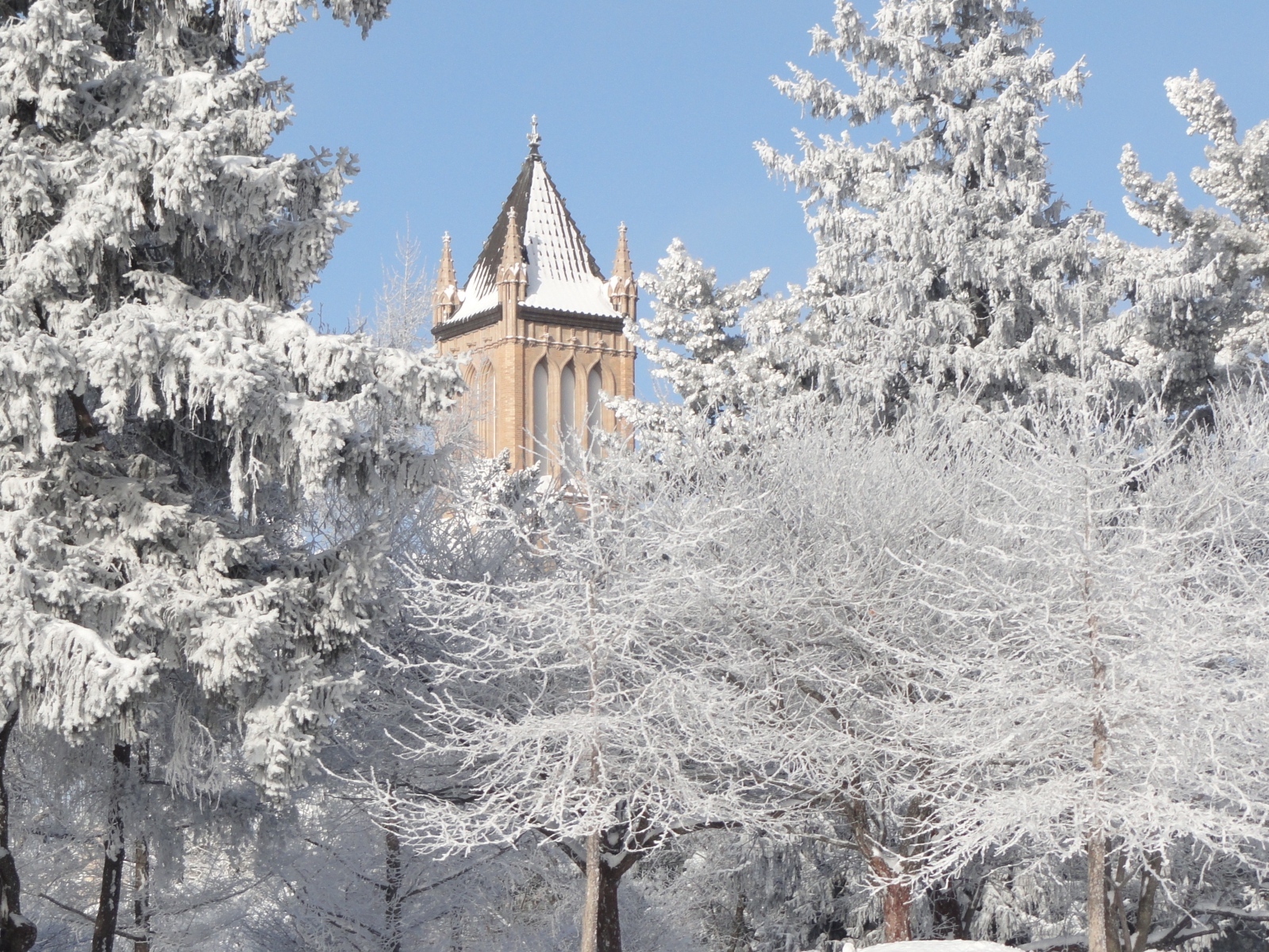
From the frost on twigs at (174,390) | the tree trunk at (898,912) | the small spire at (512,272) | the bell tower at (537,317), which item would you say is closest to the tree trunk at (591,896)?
the tree trunk at (898,912)

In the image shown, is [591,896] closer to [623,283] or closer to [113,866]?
[113,866]

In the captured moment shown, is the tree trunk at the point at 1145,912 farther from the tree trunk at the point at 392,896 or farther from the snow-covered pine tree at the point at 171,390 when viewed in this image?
the snow-covered pine tree at the point at 171,390

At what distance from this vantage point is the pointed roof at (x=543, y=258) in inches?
2430

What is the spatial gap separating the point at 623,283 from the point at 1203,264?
44.5 metres

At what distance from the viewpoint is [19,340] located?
9609mm

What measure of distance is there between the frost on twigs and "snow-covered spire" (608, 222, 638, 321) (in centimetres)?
5038

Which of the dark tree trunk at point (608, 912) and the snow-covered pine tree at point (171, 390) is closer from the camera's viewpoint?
the snow-covered pine tree at point (171, 390)

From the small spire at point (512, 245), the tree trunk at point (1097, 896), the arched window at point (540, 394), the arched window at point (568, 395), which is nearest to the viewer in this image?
the tree trunk at point (1097, 896)

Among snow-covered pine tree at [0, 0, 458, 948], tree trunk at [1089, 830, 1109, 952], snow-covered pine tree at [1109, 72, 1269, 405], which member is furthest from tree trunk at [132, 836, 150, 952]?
snow-covered pine tree at [1109, 72, 1269, 405]

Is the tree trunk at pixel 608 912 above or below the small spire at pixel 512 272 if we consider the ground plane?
below

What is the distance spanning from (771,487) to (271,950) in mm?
7884

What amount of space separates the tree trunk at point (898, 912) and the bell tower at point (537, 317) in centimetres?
4448

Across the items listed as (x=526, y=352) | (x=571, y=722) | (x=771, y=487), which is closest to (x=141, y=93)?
(x=571, y=722)

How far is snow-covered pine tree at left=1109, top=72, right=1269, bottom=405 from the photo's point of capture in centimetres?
1864
